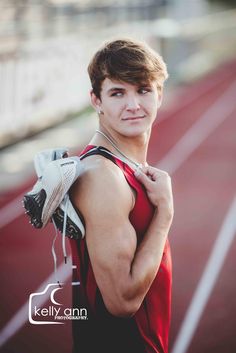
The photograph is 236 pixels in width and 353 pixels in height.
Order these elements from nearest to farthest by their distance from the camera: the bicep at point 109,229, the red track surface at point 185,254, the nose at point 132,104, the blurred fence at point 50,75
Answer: the bicep at point 109,229
the nose at point 132,104
the red track surface at point 185,254
the blurred fence at point 50,75

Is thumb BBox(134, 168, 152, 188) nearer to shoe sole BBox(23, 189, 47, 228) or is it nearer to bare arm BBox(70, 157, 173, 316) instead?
bare arm BBox(70, 157, 173, 316)

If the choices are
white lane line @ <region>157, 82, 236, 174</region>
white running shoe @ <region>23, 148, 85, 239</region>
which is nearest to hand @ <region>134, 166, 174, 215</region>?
white running shoe @ <region>23, 148, 85, 239</region>

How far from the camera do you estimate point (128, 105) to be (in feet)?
6.59

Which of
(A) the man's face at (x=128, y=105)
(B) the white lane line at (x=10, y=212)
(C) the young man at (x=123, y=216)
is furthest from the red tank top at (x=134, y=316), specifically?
(B) the white lane line at (x=10, y=212)

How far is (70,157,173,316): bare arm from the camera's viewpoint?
1.88 metres

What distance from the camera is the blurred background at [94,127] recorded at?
4.49 m

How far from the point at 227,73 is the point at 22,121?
842 cm

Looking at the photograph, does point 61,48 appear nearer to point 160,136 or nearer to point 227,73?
point 160,136

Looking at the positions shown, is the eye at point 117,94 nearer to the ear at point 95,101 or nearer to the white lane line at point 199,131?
the ear at point 95,101

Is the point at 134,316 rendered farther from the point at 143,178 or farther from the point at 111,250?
the point at 143,178

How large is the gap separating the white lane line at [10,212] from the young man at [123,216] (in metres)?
4.08

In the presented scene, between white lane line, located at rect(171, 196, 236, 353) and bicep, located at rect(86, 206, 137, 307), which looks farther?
white lane line, located at rect(171, 196, 236, 353)

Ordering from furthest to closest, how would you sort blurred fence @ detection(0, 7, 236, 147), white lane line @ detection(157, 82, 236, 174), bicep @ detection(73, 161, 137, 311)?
white lane line @ detection(157, 82, 236, 174)
blurred fence @ detection(0, 7, 236, 147)
bicep @ detection(73, 161, 137, 311)

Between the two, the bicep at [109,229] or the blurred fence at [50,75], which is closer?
the bicep at [109,229]
